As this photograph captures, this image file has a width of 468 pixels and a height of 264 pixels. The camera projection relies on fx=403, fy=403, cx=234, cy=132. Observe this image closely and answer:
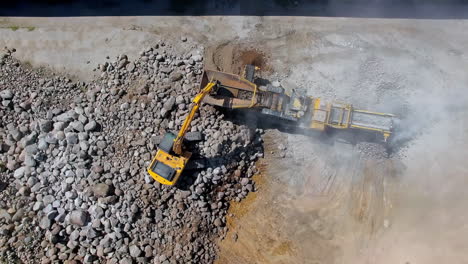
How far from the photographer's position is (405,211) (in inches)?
728

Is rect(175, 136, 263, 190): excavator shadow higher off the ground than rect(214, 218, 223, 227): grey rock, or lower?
higher

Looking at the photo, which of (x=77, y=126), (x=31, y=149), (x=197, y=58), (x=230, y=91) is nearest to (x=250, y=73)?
(x=230, y=91)

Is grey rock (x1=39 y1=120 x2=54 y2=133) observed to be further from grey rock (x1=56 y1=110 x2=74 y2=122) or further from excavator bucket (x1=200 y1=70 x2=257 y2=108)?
excavator bucket (x1=200 y1=70 x2=257 y2=108)

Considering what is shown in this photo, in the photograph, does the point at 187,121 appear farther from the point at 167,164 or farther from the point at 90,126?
the point at 90,126

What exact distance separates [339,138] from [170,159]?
320 inches

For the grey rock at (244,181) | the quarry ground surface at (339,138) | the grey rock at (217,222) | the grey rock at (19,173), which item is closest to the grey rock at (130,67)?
the quarry ground surface at (339,138)

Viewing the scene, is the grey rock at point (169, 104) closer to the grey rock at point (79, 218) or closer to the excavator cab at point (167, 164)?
the excavator cab at point (167, 164)

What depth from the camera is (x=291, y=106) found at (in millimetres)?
18875

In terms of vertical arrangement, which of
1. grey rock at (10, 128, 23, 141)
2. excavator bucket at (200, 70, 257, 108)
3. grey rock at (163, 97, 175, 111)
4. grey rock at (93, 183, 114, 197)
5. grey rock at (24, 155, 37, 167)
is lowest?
grey rock at (93, 183, 114, 197)

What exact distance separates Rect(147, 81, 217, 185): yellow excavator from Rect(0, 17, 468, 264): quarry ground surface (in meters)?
3.56

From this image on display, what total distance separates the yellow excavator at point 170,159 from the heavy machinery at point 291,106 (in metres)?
1.65

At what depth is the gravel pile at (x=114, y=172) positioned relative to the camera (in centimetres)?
1788

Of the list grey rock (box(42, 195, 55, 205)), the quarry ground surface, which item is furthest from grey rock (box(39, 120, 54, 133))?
the quarry ground surface

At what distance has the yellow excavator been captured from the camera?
17.4 m
